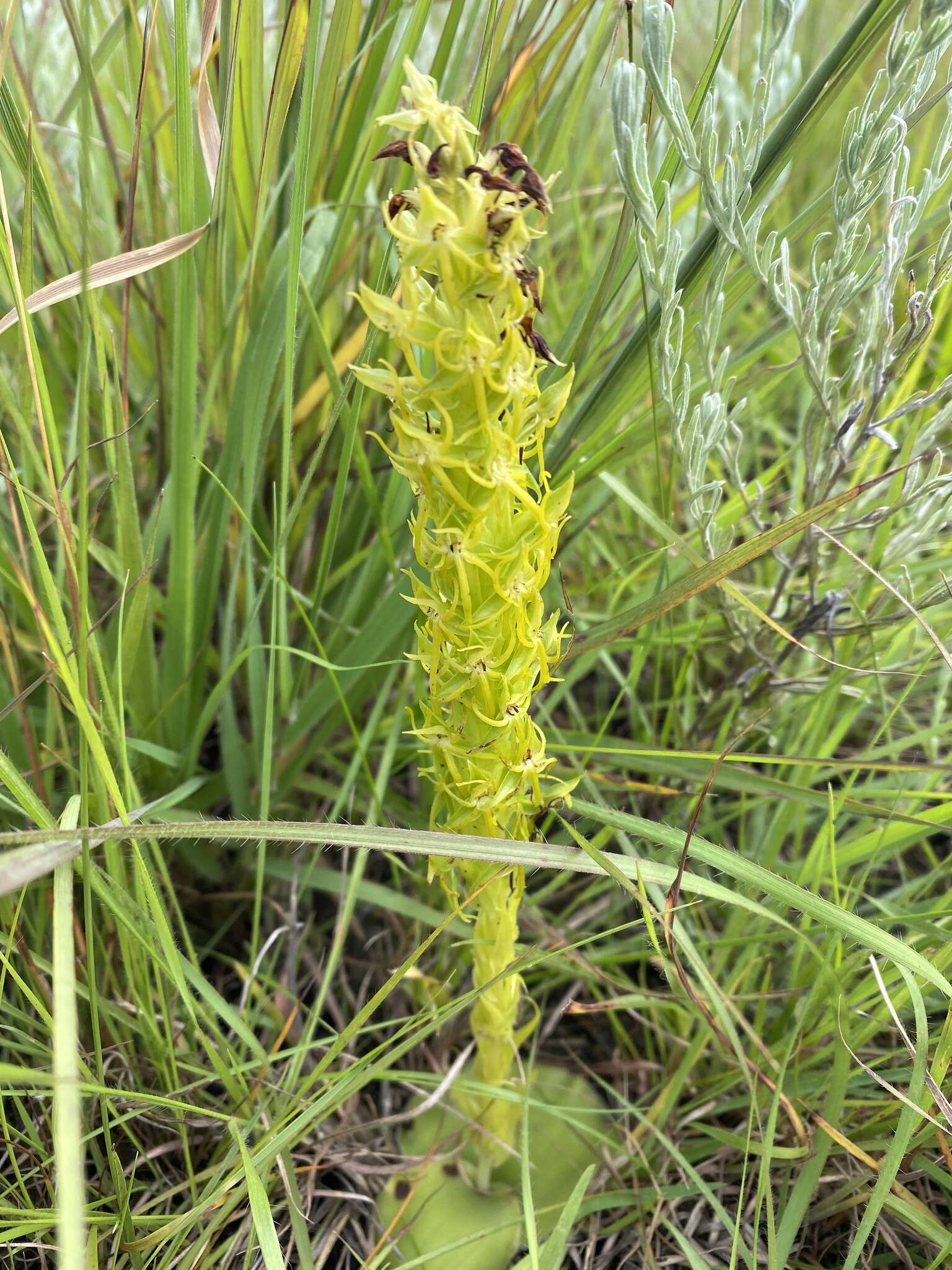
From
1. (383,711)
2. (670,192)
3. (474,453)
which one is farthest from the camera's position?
(383,711)

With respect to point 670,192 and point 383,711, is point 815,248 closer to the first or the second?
point 670,192

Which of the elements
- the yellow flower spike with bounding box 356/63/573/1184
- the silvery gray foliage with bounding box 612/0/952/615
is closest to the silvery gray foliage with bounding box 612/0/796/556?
the silvery gray foliage with bounding box 612/0/952/615

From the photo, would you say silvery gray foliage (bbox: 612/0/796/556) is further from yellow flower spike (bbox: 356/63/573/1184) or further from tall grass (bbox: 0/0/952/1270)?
yellow flower spike (bbox: 356/63/573/1184)

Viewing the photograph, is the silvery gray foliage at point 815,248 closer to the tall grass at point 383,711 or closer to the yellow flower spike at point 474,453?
the tall grass at point 383,711

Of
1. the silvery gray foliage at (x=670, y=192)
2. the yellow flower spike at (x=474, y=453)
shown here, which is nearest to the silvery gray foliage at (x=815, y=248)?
the silvery gray foliage at (x=670, y=192)

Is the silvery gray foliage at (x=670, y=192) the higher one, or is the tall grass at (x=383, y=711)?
the silvery gray foliage at (x=670, y=192)

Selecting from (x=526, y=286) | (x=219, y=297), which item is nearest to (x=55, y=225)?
(x=219, y=297)

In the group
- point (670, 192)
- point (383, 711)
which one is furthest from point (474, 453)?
point (383, 711)
